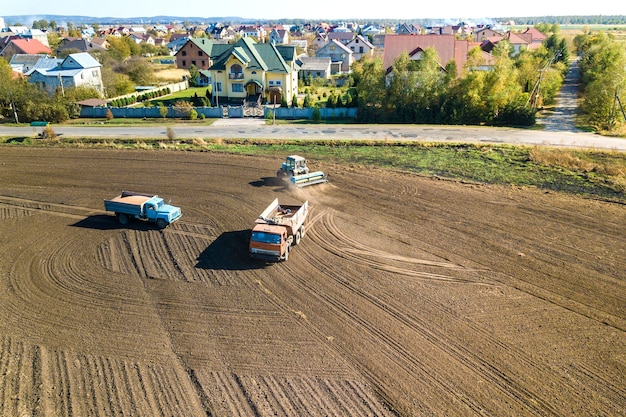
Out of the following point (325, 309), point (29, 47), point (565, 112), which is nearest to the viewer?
point (325, 309)

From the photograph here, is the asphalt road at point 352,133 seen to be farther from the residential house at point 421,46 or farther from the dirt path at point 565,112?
the residential house at point 421,46

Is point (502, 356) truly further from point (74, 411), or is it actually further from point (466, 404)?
point (74, 411)

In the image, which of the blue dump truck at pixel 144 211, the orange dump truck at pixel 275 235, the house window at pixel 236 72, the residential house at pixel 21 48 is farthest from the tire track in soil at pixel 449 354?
the residential house at pixel 21 48

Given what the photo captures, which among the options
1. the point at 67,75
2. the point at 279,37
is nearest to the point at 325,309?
the point at 67,75

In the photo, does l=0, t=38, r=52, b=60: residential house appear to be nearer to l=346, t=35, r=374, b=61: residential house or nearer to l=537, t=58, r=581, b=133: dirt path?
l=346, t=35, r=374, b=61: residential house

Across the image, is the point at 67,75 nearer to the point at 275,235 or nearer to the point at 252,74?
the point at 252,74
